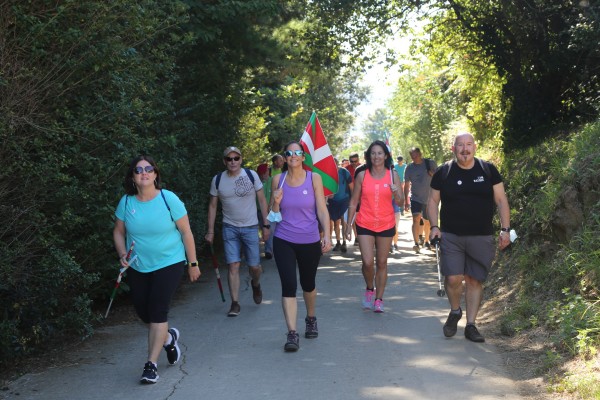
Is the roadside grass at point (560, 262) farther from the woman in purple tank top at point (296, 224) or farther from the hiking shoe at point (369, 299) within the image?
the woman in purple tank top at point (296, 224)

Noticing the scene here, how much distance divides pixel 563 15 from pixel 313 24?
223 inches

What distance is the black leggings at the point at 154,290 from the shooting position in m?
6.66

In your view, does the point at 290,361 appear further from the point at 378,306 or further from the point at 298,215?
the point at 378,306

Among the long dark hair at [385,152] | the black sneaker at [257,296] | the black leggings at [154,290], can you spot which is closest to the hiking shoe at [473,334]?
the long dark hair at [385,152]

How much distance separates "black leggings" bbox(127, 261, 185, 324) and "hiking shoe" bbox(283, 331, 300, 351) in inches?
51.5

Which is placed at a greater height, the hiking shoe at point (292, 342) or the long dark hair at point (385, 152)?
the long dark hair at point (385, 152)

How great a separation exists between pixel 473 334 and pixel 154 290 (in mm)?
3120

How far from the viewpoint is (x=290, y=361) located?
7164 millimetres

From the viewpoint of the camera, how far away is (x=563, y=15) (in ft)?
46.2

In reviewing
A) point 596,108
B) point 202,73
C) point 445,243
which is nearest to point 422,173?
point 596,108

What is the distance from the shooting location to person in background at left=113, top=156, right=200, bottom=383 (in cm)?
667

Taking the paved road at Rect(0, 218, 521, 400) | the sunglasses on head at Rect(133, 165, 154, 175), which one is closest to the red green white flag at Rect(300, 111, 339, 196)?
the paved road at Rect(0, 218, 521, 400)

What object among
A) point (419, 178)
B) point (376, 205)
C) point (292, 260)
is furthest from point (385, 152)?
point (419, 178)

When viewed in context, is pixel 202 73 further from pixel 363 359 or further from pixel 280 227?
pixel 363 359
